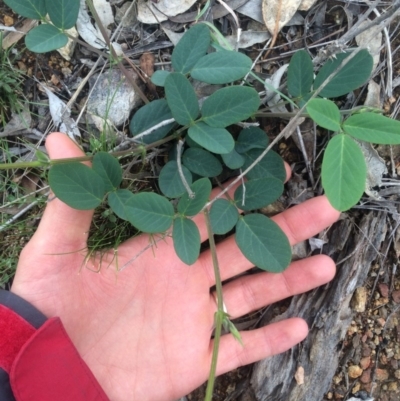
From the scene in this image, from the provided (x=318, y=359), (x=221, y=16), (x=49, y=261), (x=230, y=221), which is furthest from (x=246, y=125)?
(x=318, y=359)

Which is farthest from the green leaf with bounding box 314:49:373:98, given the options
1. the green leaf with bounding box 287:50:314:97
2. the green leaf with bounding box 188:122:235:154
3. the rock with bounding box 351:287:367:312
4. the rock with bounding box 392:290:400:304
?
the rock with bounding box 392:290:400:304

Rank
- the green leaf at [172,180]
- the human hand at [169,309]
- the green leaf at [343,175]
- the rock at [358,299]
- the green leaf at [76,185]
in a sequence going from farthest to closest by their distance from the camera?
the rock at [358,299] → the human hand at [169,309] → the green leaf at [172,180] → the green leaf at [76,185] → the green leaf at [343,175]

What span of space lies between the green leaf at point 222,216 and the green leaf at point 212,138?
0.73 feet

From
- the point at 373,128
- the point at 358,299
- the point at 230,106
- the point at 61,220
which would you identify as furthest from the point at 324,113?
the point at 358,299

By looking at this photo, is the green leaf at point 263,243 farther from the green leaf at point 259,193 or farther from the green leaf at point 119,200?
the green leaf at point 119,200

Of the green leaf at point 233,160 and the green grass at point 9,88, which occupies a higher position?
the green grass at point 9,88

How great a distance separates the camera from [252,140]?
1.56 metres

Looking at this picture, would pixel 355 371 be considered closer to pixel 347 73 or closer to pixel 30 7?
pixel 347 73

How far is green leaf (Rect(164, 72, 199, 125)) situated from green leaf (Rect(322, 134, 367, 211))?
0.46m

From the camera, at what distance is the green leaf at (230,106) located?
1307 millimetres

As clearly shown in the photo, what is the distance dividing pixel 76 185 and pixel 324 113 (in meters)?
0.71

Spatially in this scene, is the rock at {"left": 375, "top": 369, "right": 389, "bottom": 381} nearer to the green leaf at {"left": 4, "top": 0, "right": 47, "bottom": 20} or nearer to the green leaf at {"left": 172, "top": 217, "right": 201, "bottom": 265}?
the green leaf at {"left": 172, "top": 217, "right": 201, "bottom": 265}

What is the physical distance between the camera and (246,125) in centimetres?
154

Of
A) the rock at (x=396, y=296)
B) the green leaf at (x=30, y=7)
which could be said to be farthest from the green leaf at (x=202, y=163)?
the rock at (x=396, y=296)
